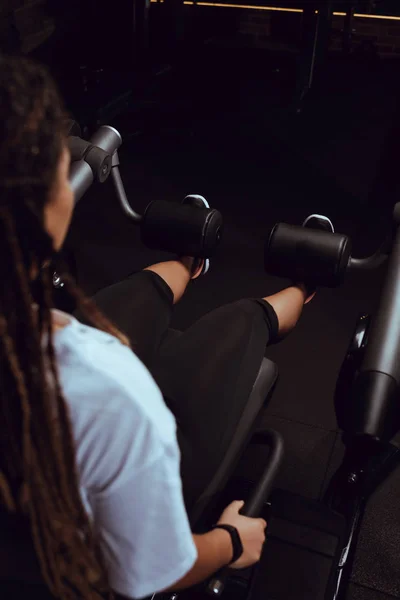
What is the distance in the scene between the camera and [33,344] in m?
0.49

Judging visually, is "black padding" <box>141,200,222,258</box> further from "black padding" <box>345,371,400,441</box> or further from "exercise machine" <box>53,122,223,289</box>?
"black padding" <box>345,371,400,441</box>

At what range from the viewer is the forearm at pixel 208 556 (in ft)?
2.22

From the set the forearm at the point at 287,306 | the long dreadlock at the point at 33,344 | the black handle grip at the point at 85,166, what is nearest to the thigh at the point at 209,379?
the forearm at the point at 287,306

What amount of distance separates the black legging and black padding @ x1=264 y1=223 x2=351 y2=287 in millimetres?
181

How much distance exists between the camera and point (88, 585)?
604 mm

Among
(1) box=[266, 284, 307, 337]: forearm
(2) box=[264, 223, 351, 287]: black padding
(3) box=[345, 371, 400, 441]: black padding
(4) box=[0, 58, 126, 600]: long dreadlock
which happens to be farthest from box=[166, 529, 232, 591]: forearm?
(2) box=[264, 223, 351, 287]: black padding

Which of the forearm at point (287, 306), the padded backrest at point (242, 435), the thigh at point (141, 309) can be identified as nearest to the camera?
the padded backrest at point (242, 435)

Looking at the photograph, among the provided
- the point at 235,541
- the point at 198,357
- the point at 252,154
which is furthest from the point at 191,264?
the point at 252,154

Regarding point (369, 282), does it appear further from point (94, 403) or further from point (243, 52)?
point (243, 52)

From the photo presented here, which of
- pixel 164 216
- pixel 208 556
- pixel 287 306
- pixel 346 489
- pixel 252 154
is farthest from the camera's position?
Result: pixel 252 154

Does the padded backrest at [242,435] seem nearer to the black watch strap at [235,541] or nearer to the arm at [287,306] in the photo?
the black watch strap at [235,541]

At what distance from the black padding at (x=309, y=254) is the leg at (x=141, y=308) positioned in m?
0.25

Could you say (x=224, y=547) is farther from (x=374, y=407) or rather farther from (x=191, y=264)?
(x=191, y=264)

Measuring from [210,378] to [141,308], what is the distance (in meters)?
0.19
